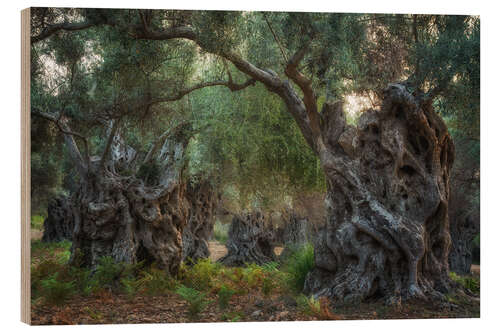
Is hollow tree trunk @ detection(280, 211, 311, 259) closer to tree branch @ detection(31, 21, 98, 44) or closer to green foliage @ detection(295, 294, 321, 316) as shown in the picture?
green foliage @ detection(295, 294, 321, 316)

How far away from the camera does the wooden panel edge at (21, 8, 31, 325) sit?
6.52 meters

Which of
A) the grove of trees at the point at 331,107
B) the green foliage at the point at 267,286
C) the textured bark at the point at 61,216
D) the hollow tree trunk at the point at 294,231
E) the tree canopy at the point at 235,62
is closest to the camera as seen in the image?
the tree canopy at the point at 235,62

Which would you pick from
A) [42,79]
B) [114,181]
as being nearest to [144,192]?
[114,181]

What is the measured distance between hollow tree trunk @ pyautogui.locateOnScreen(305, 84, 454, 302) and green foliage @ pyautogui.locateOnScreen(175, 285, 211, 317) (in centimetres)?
152

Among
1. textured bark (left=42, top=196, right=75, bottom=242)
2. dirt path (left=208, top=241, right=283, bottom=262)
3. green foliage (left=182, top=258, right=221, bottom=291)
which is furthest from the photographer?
dirt path (left=208, top=241, right=283, bottom=262)

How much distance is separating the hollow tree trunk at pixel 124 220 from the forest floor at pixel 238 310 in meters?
1.70

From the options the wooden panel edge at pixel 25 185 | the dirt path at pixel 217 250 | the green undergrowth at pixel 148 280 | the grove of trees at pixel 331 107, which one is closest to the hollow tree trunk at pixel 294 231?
the dirt path at pixel 217 250

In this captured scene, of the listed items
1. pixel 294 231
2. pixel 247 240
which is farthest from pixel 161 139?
pixel 294 231

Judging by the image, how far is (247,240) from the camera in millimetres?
16828

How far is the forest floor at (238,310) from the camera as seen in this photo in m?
7.16

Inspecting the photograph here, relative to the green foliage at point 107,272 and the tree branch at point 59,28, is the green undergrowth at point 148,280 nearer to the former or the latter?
the green foliage at point 107,272

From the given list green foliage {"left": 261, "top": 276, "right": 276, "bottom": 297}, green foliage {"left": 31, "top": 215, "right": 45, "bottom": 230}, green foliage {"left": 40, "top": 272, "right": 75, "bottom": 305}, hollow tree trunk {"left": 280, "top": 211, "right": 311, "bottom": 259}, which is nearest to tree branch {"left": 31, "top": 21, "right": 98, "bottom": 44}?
green foliage {"left": 31, "top": 215, "right": 45, "bottom": 230}

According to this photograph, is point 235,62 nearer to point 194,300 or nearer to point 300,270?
point 300,270
